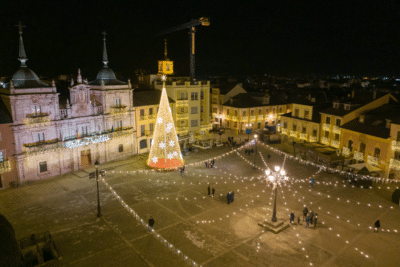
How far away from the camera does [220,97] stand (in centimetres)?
6694

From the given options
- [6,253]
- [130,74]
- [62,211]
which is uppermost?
[130,74]

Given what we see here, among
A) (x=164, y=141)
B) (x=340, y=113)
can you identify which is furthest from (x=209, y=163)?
(x=340, y=113)

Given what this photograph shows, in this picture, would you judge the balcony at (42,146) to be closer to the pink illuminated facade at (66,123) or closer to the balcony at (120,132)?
the pink illuminated facade at (66,123)

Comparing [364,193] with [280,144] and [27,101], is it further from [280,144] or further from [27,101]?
[27,101]

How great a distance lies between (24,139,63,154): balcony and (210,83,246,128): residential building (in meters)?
38.2

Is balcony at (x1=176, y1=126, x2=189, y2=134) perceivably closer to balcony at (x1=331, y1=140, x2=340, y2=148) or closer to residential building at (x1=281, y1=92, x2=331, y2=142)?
residential building at (x1=281, y1=92, x2=331, y2=142)

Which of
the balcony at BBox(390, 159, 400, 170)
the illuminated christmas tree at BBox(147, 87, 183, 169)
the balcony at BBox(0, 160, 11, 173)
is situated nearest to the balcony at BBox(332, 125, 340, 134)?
the balcony at BBox(390, 159, 400, 170)

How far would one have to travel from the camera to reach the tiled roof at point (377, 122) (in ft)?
116

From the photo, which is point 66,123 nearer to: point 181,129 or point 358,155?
point 181,129

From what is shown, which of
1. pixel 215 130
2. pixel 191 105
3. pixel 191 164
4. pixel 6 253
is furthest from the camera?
pixel 215 130

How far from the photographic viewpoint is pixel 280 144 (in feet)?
177

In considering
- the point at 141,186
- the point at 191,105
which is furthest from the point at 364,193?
the point at 191,105

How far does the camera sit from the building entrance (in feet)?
130

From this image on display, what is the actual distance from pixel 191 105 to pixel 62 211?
31558 mm
